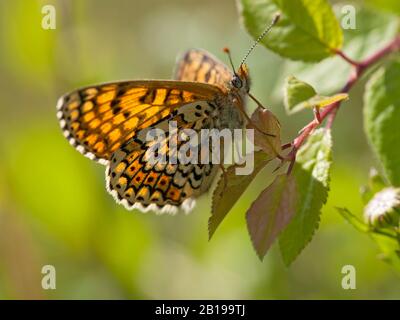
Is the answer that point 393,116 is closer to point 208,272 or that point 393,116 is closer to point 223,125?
point 223,125

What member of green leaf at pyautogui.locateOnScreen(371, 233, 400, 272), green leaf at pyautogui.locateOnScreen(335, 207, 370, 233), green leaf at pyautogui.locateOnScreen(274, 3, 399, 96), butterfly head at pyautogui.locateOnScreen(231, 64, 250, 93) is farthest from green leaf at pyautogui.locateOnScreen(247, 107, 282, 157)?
green leaf at pyautogui.locateOnScreen(274, 3, 399, 96)

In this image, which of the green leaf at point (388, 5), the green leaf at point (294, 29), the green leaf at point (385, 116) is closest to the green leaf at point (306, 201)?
the green leaf at point (385, 116)

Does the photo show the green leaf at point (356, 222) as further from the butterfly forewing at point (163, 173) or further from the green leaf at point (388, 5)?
the green leaf at point (388, 5)

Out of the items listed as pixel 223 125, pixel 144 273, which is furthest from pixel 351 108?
pixel 223 125

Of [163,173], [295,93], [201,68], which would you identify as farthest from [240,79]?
[295,93]

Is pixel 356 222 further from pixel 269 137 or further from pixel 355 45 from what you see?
pixel 355 45

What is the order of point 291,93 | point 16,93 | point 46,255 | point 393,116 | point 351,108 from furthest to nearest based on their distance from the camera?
point 16,93
point 351,108
point 46,255
point 393,116
point 291,93
